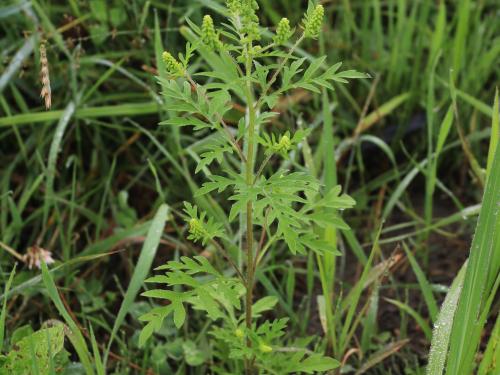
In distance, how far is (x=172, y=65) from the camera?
1331 millimetres

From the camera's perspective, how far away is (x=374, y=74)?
2.48 metres

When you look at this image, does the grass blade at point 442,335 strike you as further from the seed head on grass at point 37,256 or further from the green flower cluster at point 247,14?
the seed head on grass at point 37,256

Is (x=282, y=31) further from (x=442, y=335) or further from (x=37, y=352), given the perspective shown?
(x=37, y=352)

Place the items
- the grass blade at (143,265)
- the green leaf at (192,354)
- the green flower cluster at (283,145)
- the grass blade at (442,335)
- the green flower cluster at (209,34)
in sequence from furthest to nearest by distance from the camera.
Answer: the green leaf at (192,354) → the grass blade at (143,265) → the grass blade at (442,335) → the green flower cluster at (283,145) → the green flower cluster at (209,34)

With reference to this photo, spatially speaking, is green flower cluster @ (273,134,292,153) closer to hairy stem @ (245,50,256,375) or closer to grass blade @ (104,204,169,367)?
hairy stem @ (245,50,256,375)

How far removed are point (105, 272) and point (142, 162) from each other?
0.42 meters

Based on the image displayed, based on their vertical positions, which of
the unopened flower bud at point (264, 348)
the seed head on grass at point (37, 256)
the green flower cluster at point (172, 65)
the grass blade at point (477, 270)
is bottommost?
the unopened flower bud at point (264, 348)

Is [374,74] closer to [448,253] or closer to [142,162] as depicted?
[448,253]

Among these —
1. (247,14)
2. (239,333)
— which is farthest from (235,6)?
(239,333)

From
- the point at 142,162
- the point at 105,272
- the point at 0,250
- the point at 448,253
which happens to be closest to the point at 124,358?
the point at 105,272

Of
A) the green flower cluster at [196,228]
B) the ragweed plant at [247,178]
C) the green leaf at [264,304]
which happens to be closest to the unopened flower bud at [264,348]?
the ragweed plant at [247,178]

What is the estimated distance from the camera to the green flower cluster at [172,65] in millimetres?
1323

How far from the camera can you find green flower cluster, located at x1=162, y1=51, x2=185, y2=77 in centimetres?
132

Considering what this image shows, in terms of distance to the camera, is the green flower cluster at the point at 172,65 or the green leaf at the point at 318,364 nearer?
the green flower cluster at the point at 172,65
